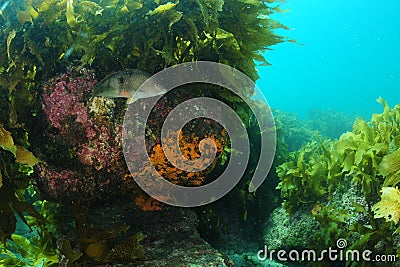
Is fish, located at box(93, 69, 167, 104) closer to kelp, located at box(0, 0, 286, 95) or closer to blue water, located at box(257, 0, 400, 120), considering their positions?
kelp, located at box(0, 0, 286, 95)

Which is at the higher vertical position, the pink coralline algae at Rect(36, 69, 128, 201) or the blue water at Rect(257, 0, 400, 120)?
the blue water at Rect(257, 0, 400, 120)

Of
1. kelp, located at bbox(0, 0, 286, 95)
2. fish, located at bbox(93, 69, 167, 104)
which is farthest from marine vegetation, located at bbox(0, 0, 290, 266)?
fish, located at bbox(93, 69, 167, 104)

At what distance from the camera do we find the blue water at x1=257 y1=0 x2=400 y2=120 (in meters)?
76.1

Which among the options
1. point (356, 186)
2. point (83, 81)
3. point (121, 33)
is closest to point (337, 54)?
point (356, 186)

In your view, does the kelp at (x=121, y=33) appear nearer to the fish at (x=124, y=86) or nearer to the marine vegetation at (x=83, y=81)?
the marine vegetation at (x=83, y=81)

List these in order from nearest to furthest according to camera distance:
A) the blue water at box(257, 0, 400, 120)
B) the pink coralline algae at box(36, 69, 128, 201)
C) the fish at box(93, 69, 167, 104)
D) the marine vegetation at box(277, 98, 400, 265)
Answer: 1. the fish at box(93, 69, 167, 104)
2. the pink coralline algae at box(36, 69, 128, 201)
3. the marine vegetation at box(277, 98, 400, 265)
4. the blue water at box(257, 0, 400, 120)

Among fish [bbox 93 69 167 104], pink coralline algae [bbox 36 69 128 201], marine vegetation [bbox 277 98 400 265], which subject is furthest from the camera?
marine vegetation [bbox 277 98 400 265]

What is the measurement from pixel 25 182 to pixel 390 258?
3421 mm

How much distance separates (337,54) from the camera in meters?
113

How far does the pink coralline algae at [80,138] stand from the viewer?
2.56 m

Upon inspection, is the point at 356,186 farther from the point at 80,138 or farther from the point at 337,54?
the point at 337,54

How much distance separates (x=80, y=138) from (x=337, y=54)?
12440 cm

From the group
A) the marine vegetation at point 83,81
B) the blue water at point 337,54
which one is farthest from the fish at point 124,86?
the blue water at point 337,54

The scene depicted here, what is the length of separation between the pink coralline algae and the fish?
0.17 meters
